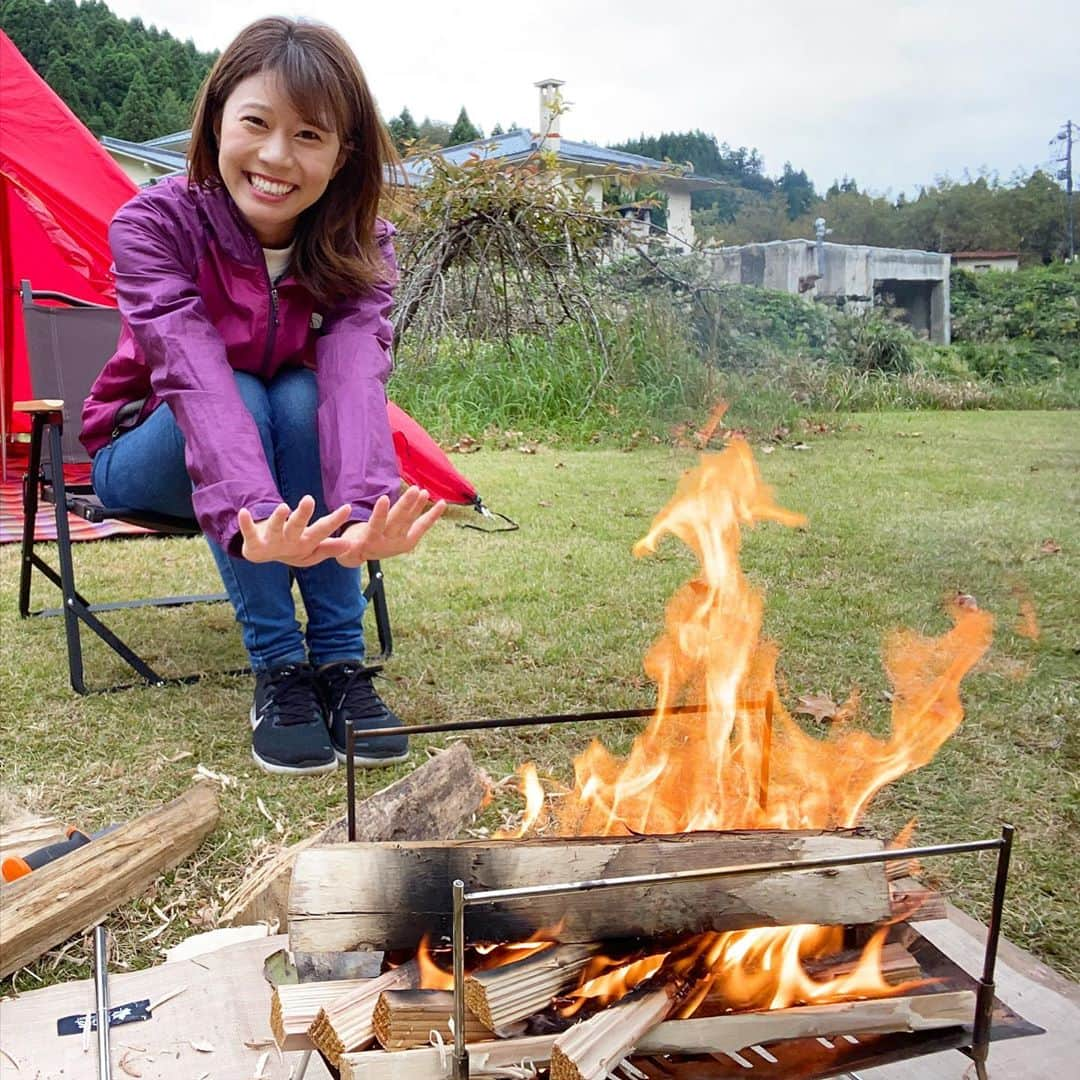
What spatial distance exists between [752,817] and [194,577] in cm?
256

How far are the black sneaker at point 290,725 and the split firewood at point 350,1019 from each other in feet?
3.52

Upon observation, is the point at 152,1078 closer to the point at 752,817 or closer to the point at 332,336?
the point at 752,817

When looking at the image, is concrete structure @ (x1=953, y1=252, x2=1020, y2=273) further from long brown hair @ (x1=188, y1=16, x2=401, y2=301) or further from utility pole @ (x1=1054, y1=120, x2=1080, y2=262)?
long brown hair @ (x1=188, y1=16, x2=401, y2=301)

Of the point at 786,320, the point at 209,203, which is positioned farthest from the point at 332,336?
the point at 786,320

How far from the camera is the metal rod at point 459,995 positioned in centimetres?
85

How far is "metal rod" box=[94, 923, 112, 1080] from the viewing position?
122cm

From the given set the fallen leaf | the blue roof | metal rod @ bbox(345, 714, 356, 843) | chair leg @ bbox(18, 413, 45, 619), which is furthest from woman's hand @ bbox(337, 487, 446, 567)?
the blue roof

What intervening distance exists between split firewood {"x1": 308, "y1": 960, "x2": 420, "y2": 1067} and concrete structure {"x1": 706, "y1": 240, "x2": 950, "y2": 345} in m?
8.23

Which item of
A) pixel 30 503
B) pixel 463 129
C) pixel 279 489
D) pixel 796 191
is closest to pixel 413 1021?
pixel 279 489

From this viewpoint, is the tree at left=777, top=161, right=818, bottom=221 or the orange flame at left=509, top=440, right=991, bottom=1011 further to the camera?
the tree at left=777, top=161, right=818, bottom=221

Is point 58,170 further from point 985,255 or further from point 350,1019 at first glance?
point 985,255

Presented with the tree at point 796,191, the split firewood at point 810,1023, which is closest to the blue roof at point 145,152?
the tree at point 796,191

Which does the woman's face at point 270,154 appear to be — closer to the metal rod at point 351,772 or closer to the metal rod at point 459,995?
the metal rod at point 351,772

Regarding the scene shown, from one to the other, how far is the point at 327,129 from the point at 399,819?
1.17 m
